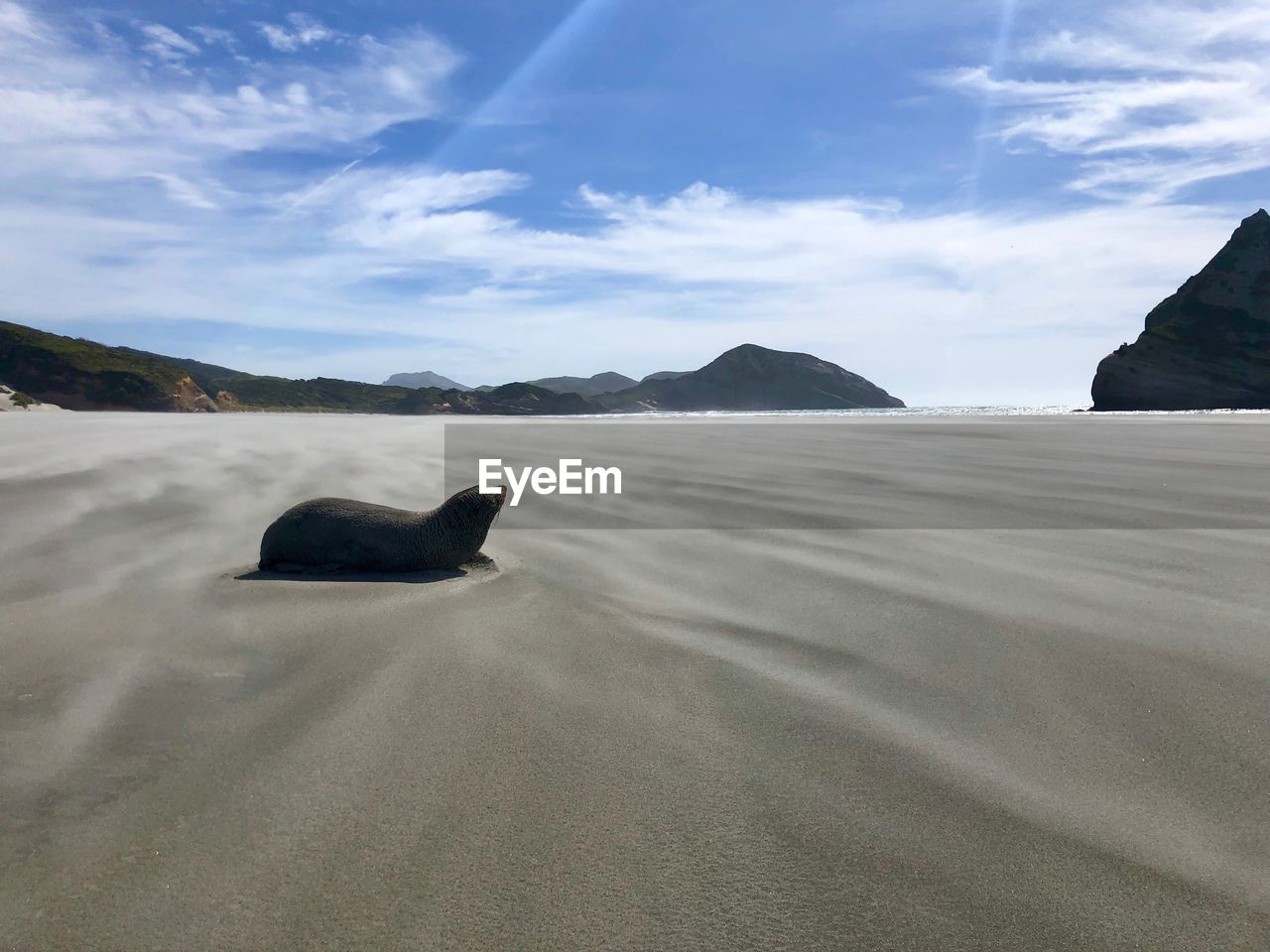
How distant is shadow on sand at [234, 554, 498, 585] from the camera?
524cm

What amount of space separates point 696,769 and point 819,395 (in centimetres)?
13226

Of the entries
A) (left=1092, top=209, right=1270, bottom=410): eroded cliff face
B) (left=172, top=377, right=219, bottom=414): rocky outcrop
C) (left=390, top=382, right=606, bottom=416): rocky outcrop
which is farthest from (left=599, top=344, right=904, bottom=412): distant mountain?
(left=172, top=377, right=219, bottom=414): rocky outcrop

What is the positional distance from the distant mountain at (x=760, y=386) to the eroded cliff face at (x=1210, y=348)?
5770 cm

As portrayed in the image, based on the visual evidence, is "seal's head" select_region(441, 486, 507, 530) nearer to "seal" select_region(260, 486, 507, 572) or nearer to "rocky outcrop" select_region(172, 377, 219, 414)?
"seal" select_region(260, 486, 507, 572)

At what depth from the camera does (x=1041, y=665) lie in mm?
3375

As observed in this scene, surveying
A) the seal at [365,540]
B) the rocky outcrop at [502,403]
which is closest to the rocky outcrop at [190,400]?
the rocky outcrop at [502,403]

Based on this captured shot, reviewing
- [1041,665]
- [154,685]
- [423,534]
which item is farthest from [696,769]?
[423,534]

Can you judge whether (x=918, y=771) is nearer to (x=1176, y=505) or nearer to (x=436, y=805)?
(x=436, y=805)

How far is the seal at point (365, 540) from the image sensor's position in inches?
215

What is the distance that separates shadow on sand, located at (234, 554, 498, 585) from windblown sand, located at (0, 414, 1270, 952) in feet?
0.52

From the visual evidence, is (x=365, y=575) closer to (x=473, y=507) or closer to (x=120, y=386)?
(x=473, y=507)

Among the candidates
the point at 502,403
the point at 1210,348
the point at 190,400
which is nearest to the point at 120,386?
the point at 190,400

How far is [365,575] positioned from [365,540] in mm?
249

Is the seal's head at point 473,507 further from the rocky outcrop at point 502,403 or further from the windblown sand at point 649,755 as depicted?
the rocky outcrop at point 502,403
